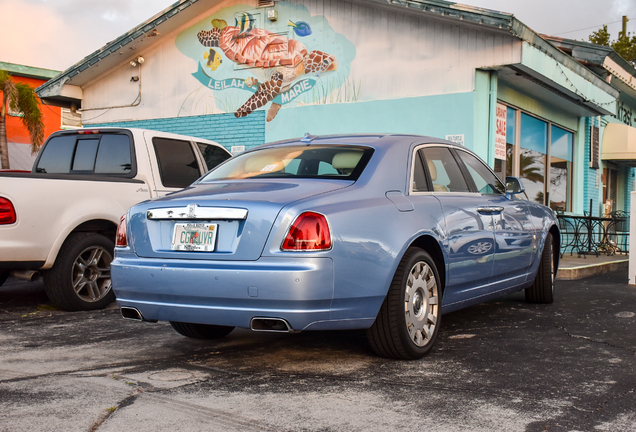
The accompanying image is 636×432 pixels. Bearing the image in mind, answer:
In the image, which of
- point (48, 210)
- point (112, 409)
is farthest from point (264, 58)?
point (112, 409)

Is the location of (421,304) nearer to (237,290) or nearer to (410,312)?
(410,312)

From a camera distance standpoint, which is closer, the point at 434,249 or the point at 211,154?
the point at 434,249

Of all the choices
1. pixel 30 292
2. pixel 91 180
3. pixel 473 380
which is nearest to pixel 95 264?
pixel 91 180

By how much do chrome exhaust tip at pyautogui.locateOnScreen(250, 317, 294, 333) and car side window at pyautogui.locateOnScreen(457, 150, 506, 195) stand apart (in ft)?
8.65

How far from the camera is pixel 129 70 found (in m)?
17.1

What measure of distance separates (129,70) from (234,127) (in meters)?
3.70

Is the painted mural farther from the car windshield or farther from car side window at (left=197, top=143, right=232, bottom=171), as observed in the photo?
the car windshield

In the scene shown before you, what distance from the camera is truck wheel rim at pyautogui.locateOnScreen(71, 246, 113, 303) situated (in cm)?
686

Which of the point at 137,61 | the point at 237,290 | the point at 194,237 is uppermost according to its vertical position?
the point at 137,61

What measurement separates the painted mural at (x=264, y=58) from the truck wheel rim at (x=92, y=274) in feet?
26.1

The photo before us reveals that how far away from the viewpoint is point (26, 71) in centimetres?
2919

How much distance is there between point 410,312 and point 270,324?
1030 millimetres

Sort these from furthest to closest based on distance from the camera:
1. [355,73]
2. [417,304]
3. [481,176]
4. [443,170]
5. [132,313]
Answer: [355,73] → [481,176] → [443,170] → [417,304] → [132,313]

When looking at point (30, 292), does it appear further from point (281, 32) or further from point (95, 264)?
point (281, 32)
